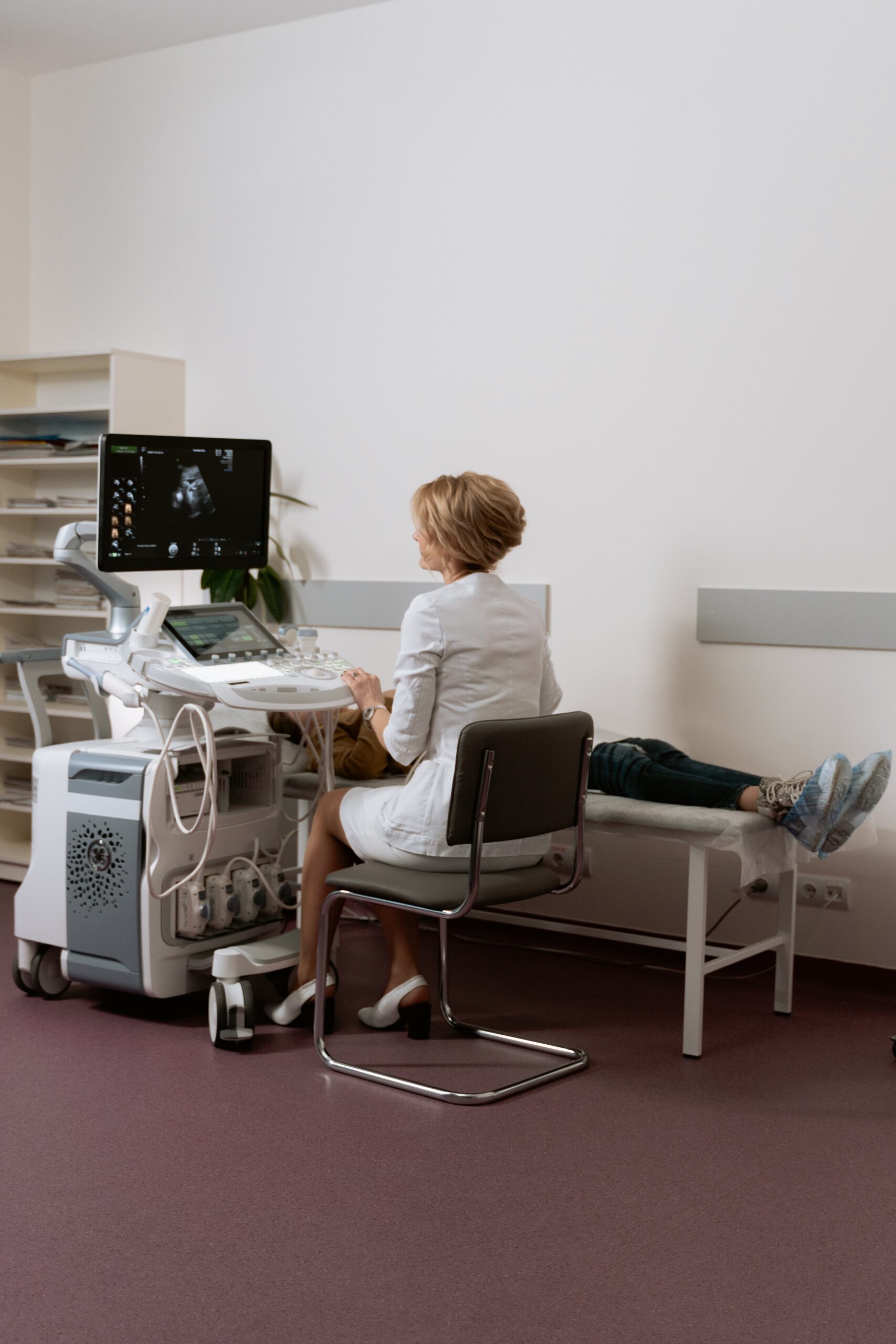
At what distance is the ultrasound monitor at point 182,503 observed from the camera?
304 cm

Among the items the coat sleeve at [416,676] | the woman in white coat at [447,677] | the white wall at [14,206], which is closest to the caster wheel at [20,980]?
the woman in white coat at [447,677]

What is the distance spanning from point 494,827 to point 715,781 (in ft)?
2.76

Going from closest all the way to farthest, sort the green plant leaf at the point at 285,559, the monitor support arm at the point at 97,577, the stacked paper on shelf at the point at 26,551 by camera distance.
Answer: the monitor support arm at the point at 97,577 → the green plant leaf at the point at 285,559 → the stacked paper on shelf at the point at 26,551

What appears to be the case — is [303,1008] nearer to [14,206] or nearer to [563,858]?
[563,858]

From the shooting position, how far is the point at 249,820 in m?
3.34

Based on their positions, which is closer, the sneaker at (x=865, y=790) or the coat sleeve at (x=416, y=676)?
the coat sleeve at (x=416, y=676)

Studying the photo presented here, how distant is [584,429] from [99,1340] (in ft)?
8.99

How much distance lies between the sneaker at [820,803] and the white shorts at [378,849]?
641 millimetres

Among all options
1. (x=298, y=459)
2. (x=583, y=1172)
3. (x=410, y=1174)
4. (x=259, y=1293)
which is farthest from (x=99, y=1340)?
(x=298, y=459)

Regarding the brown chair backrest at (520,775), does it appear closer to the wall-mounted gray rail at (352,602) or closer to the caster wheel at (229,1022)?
the caster wheel at (229,1022)

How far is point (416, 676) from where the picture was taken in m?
2.78

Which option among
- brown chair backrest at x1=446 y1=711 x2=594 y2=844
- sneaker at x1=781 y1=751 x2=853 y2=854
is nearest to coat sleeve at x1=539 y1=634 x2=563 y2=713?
brown chair backrest at x1=446 y1=711 x2=594 y2=844

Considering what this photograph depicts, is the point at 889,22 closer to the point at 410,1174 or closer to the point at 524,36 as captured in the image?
the point at 524,36

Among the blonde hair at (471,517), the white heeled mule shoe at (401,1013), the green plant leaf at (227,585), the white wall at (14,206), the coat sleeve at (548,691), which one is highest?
the white wall at (14,206)
